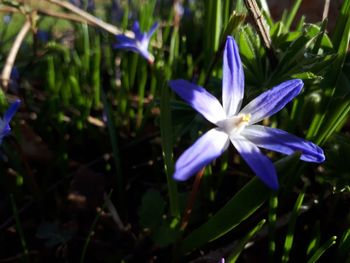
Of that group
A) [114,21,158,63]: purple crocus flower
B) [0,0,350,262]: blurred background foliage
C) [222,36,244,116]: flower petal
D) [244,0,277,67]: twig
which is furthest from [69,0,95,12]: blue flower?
[222,36,244,116]: flower petal

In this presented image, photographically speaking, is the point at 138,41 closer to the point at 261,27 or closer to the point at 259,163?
the point at 261,27

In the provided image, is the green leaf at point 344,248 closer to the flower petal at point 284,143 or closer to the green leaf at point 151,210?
the flower petal at point 284,143

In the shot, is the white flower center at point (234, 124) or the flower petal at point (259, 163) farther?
the white flower center at point (234, 124)

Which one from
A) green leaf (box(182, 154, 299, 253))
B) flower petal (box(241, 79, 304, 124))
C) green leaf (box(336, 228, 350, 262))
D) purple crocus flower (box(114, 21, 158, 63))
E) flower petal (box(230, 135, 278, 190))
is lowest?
green leaf (box(336, 228, 350, 262))

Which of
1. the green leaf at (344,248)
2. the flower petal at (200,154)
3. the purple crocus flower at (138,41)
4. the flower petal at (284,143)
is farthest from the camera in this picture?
the purple crocus flower at (138,41)

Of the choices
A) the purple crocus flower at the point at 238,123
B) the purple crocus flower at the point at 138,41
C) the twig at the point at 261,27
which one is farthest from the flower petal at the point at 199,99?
the purple crocus flower at the point at 138,41

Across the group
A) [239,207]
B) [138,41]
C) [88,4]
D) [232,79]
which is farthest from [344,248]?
[88,4]

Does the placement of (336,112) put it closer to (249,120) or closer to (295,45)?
(295,45)

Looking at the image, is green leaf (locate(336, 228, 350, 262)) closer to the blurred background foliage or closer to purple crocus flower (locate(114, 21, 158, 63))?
the blurred background foliage
